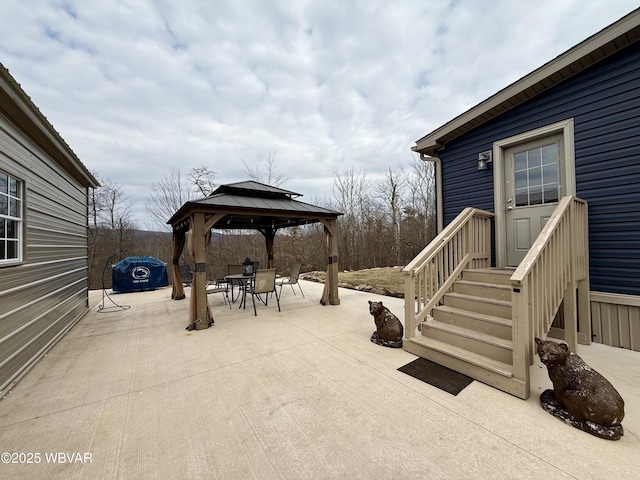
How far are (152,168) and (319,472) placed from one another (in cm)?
1527

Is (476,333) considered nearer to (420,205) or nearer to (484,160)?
(484,160)

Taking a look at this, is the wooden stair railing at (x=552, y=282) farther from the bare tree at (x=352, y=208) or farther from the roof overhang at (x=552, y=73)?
the bare tree at (x=352, y=208)

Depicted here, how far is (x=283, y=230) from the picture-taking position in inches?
519

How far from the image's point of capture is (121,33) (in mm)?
4254

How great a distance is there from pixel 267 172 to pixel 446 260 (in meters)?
12.1

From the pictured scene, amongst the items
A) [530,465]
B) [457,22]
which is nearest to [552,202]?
[530,465]

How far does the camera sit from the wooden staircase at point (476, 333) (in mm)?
2283

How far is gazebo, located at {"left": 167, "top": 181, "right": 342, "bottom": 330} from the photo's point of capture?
404cm

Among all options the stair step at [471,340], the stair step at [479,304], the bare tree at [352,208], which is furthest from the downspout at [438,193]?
the bare tree at [352,208]

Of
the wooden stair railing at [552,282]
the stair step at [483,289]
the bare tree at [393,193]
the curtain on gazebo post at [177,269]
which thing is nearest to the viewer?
the wooden stair railing at [552,282]

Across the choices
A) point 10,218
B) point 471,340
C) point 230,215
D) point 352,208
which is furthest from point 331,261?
point 352,208

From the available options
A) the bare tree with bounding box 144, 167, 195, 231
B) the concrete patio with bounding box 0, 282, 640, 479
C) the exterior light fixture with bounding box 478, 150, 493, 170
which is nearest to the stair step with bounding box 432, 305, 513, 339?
the concrete patio with bounding box 0, 282, 640, 479

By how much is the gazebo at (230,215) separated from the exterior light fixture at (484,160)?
8.68ft

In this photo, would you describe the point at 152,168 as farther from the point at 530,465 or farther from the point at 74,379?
the point at 530,465
